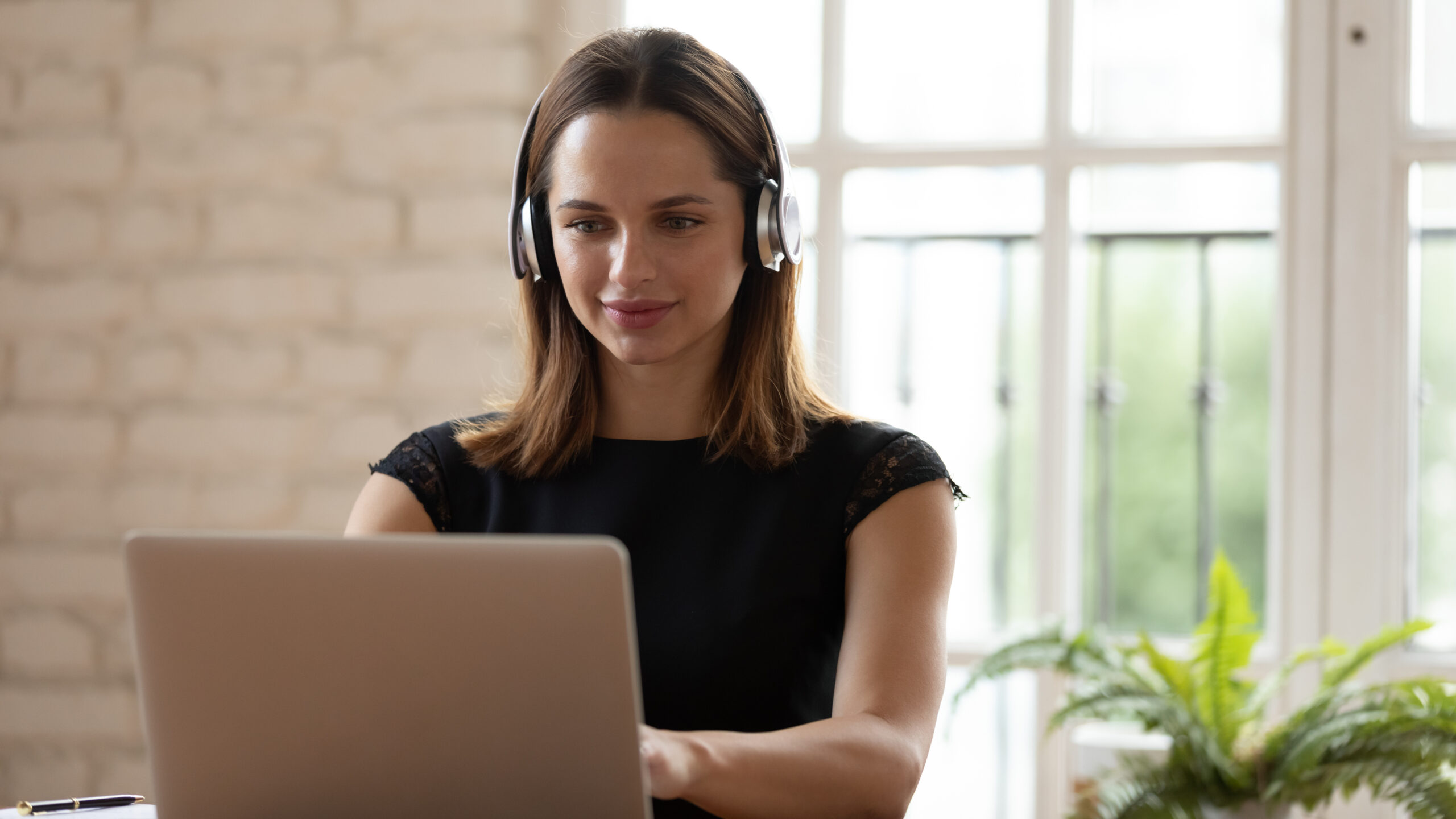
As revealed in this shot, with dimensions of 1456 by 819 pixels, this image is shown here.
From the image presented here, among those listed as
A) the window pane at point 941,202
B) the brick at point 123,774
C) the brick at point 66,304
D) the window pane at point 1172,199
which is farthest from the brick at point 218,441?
the window pane at point 1172,199

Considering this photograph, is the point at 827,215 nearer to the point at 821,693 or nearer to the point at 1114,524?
the point at 1114,524

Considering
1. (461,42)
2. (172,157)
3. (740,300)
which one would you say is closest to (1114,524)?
(740,300)

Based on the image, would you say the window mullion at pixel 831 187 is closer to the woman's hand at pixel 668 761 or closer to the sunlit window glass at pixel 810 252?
the sunlit window glass at pixel 810 252

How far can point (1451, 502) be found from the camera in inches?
89.8

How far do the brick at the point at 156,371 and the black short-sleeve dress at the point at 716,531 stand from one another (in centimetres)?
124

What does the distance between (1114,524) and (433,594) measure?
6.67 ft

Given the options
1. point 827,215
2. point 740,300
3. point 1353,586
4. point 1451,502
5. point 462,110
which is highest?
point 462,110

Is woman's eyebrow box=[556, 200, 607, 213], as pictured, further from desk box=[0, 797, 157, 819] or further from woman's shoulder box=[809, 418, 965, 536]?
desk box=[0, 797, 157, 819]

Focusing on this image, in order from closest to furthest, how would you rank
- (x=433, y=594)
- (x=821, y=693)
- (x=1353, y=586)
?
(x=433, y=594), (x=821, y=693), (x=1353, y=586)

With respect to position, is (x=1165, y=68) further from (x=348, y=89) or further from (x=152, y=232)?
(x=152, y=232)

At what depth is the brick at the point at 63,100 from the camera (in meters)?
2.46


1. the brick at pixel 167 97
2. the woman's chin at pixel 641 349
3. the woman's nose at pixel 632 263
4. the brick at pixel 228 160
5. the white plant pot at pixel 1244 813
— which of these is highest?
the brick at pixel 167 97

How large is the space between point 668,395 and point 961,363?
1257 mm

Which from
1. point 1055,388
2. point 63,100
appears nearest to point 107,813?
point 1055,388
